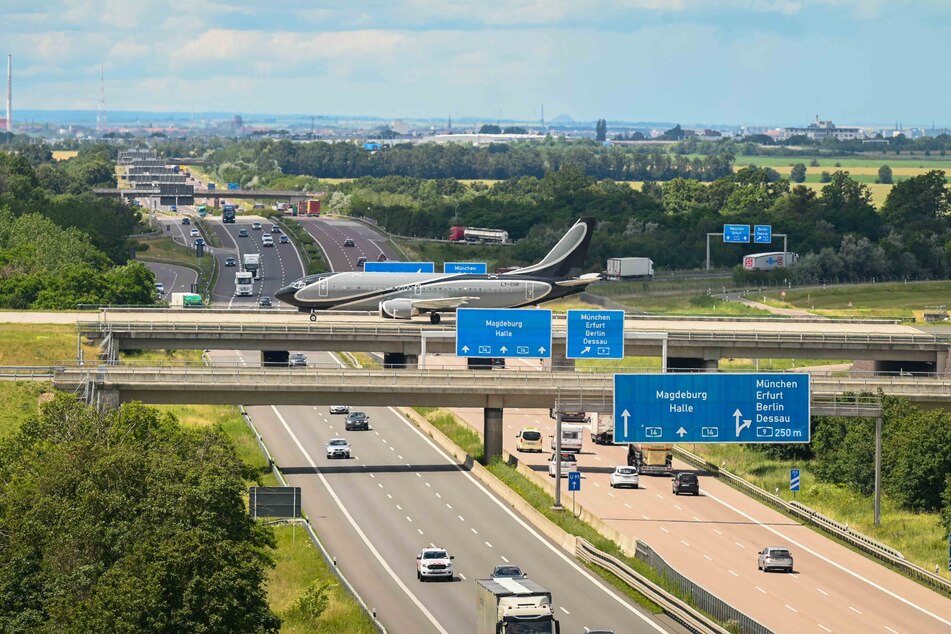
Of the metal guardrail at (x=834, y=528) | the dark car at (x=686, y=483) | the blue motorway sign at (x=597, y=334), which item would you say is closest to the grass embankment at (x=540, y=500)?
the dark car at (x=686, y=483)

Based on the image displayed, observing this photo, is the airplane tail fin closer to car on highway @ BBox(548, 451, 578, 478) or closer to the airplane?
the airplane

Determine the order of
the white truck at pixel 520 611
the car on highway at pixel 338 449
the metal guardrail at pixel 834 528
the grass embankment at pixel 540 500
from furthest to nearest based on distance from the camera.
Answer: the car on highway at pixel 338 449 < the metal guardrail at pixel 834 528 < the grass embankment at pixel 540 500 < the white truck at pixel 520 611

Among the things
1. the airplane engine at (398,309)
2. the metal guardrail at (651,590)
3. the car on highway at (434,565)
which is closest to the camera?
the metal guardrail at (651,590)

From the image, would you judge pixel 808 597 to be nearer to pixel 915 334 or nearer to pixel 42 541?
pixel 42 541

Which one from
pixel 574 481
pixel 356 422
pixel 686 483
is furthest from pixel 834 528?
pixel 356 422

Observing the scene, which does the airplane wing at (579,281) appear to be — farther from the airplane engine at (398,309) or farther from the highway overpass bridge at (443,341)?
the airplane engine at (398,309)
